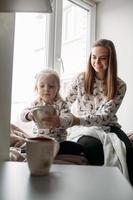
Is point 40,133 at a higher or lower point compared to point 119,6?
lower

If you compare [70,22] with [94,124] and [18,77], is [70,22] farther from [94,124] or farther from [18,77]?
[94,124]

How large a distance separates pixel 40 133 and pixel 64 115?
15cm

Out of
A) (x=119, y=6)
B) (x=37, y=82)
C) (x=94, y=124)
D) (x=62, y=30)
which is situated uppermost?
(x=119, y=6)

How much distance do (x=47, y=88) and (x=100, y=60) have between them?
0.42 m

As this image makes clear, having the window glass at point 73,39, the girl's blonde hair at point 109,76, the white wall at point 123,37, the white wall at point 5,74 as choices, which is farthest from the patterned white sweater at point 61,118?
the white wall at point 123,37

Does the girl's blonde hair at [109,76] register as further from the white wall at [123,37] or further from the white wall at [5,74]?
the white wall at [5,74]

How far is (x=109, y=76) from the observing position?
1924mm

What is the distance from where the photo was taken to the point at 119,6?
260cm

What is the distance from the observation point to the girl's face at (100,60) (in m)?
1.95

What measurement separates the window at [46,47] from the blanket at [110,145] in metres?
0.46

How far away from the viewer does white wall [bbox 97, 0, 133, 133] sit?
2529mm

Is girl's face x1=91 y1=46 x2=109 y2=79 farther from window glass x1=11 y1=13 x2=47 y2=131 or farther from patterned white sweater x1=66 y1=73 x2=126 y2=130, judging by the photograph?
window glass x1=11 y1=13 x2=47 y2=131

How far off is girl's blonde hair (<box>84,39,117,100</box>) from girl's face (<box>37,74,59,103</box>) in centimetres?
30

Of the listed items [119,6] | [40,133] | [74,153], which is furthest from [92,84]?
[119,6]
